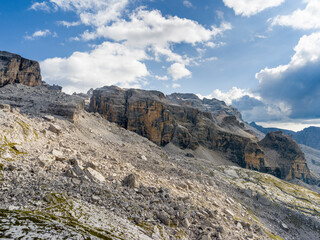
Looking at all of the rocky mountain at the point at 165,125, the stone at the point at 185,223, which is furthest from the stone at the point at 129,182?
the rocky mountain at the point at 165,125

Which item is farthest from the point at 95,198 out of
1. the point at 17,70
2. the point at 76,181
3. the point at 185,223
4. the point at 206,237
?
the point at 17,70

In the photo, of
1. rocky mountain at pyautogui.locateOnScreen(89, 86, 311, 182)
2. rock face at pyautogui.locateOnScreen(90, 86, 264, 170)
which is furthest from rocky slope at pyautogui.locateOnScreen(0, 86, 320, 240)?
rocky mountain at pyautogui.locateOnScreen(89, 86, 311, 182)

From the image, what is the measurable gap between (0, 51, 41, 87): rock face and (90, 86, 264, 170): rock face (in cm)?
4982

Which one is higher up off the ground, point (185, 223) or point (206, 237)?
point (185, 223)

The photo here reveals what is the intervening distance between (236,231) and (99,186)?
1931 cm

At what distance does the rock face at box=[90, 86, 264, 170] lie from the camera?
158 metres

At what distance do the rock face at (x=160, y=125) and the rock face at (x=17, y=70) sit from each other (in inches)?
1961

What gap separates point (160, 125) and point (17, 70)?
112 metres

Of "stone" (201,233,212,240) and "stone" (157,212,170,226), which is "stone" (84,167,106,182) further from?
"stone" (201,233,212,240)

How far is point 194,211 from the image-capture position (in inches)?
868

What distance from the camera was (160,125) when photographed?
159875 millimetres

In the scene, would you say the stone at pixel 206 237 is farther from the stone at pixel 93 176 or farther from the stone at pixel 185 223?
the stone at pixel 93 176

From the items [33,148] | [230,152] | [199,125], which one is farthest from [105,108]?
[33,148]

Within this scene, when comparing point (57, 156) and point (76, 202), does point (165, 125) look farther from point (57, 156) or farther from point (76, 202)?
point (76, 202)
